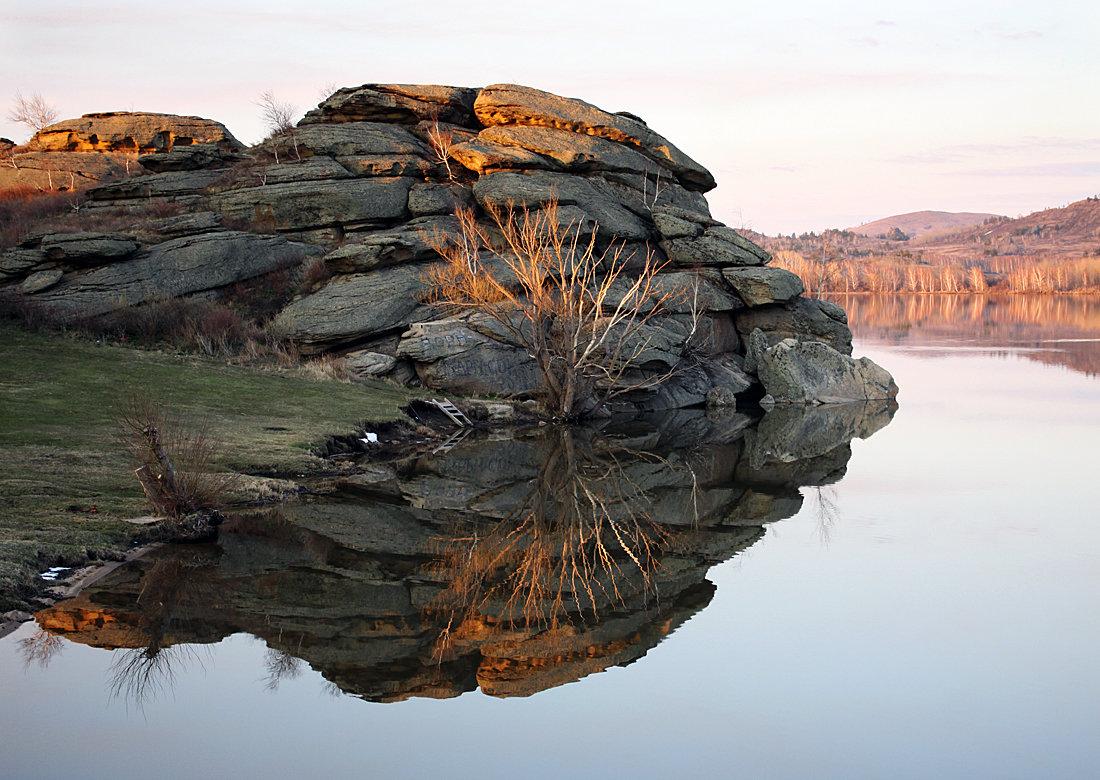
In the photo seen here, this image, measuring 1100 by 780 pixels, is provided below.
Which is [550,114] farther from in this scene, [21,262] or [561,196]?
[21,262]

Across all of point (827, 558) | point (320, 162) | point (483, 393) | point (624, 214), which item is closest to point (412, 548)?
point (827, 558)

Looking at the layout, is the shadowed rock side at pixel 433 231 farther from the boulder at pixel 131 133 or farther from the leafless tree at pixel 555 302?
the boulder at pixel 131 133

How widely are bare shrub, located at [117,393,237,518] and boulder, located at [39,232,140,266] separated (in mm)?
20331

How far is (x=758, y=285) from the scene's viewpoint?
36438 mm

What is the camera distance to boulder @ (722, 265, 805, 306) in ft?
119

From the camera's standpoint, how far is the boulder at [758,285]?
119 feet

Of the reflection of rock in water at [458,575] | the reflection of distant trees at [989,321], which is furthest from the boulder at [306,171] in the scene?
the reflection of distant trees at [989,321]

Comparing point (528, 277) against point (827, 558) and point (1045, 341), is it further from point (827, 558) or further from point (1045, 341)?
point (1045, 341)

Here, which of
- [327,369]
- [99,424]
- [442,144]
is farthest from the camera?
[442,144]

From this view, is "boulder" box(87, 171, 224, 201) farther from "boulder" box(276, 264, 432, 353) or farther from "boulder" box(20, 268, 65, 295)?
"boulder" box(276, 264, 432, 353)

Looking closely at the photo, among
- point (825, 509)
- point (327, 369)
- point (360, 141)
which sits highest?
point (360, 141)

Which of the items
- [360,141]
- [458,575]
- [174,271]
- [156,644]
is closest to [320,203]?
[360,141]

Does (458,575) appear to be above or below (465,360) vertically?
below

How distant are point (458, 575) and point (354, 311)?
65.8ft
